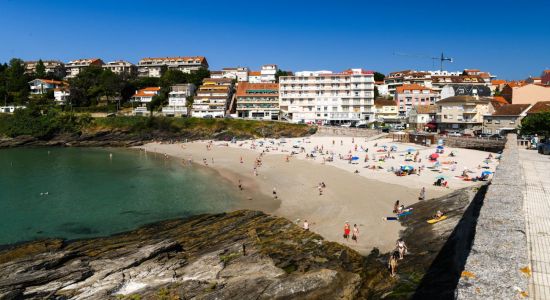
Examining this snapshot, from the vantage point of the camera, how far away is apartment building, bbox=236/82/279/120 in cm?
9081

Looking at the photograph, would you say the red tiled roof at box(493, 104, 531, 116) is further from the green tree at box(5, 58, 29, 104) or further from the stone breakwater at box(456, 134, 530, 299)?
the green tree at box(5, 58, 29, 104)

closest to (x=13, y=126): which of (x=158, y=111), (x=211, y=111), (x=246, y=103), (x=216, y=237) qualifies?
(x=158, y=111)

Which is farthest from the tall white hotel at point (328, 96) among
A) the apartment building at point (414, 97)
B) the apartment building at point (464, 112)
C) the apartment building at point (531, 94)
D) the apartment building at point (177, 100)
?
the apartment building at point (531, 94)

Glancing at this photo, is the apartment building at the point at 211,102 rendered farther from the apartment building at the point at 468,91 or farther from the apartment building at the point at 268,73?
the apartment building at the point at 468,91

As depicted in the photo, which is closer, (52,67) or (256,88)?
(256,88)

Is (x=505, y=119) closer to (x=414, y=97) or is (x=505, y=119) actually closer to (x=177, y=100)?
(x=414, y=97)

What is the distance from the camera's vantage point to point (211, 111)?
91.5m

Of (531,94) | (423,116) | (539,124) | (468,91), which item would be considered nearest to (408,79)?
(468,91)

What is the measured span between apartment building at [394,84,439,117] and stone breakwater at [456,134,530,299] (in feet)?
275

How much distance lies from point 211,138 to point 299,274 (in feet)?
208

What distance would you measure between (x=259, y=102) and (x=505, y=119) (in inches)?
2027

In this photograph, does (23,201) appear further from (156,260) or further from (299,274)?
(299,274)

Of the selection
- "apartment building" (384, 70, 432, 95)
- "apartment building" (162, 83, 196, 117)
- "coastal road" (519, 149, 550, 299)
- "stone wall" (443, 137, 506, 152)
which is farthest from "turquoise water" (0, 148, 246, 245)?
"apartment building" (384, 70, 432, 95)

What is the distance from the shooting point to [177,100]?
93.1 meters
